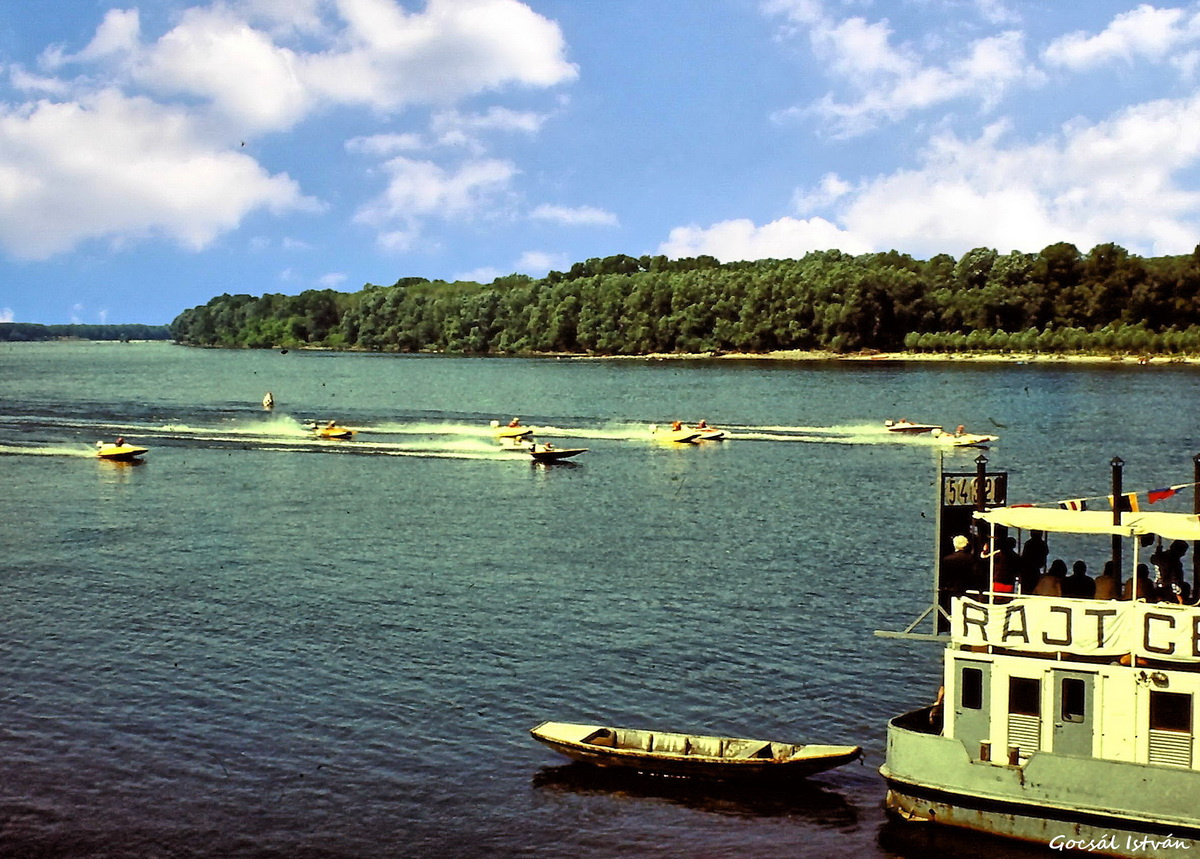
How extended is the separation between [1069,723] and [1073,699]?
0.51 m

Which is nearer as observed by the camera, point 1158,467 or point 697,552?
point 697,552

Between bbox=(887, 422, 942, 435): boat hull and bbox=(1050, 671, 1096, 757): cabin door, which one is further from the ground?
bbox=(887, 422, 942, 435): boat hull

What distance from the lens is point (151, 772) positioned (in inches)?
1441

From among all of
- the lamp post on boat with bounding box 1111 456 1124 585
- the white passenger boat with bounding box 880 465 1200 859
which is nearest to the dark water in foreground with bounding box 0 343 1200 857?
the white passenger boat with bounding box 880 465 1200 859

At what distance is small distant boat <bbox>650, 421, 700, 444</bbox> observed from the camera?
124 metres

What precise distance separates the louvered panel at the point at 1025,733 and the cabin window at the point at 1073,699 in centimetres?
60

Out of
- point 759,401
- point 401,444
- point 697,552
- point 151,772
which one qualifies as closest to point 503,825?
point 151,772

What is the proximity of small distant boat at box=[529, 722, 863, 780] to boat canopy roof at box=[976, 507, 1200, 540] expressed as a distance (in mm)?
7763

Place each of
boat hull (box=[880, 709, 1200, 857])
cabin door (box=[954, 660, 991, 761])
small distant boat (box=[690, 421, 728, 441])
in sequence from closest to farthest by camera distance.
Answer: boat hull (box=[880, 709, 1200, 857]), cabin door (box=[954, 660, 991, 761]), small distant boat (box=[690, 421, 728, 441])

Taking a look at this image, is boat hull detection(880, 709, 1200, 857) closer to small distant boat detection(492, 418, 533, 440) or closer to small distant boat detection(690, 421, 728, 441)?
small distant boat detection(492, 418, 533, 440)

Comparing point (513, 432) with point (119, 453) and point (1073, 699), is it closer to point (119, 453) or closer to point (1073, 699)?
point (119, 453)

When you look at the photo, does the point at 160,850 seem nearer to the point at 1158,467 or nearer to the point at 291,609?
the point at 291,609

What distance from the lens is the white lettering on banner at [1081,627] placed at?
28.2 m

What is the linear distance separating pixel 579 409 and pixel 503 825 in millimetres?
136677
